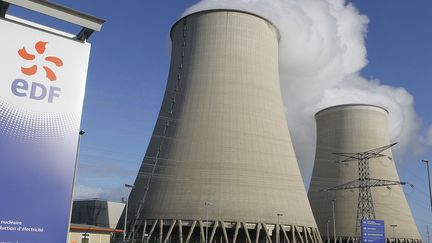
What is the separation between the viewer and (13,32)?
7281 millimetres

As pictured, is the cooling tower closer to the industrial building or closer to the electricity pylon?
the electricity pylon

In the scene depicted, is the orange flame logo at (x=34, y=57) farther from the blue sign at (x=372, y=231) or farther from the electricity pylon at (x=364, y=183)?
the electricity pylon at (x=364, y=183)

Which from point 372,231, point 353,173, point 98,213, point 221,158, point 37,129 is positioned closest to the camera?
point 37,129

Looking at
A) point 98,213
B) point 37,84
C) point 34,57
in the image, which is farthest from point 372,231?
point 98,213

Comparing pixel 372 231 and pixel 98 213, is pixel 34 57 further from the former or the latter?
pixel 98 213

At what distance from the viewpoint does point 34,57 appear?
24.2ft

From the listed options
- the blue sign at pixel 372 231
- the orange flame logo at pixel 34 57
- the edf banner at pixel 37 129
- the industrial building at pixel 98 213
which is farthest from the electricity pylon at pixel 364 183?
the orange flame logo at pixel 34 57

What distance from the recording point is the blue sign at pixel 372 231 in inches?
943

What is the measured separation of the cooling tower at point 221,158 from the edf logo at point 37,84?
15.5 meters

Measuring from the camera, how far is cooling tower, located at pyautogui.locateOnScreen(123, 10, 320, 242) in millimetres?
22578

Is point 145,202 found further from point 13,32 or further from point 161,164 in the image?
point 13,32

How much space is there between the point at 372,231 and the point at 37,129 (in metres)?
21.3

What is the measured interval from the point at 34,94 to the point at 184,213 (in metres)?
16.3

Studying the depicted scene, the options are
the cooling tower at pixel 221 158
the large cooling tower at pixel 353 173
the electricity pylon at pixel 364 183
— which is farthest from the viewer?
the large cooling tower at pixel 353 173
